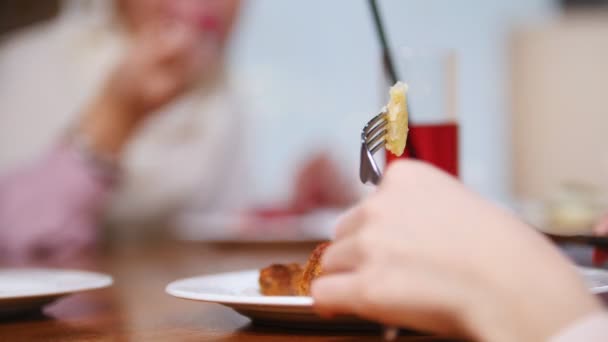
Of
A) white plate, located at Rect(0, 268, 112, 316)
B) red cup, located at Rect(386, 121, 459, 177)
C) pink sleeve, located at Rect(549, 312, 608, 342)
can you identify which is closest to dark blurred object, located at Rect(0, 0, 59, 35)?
white plate, located at Rect(0, 268, 112, 316)

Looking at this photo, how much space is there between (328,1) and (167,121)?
1.17 metres

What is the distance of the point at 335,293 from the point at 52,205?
2271mm

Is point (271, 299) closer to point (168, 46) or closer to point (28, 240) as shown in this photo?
point (28, 240)

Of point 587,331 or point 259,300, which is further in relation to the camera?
point 259,300

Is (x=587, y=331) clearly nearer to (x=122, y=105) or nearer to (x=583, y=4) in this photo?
(x=122, y=105)

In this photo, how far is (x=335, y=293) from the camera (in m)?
0.63

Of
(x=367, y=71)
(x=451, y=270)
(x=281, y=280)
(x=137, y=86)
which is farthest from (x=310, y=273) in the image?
(x=367, y=71)

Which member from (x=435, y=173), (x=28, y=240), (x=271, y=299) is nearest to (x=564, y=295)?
(x=435, y=173)

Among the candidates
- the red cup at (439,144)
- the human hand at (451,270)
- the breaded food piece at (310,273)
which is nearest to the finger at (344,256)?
the human hand at (451,270)

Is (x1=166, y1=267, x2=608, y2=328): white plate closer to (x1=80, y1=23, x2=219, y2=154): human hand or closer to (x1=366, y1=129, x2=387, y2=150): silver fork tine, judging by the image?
(x1=366, y1=129, x2=387, y2=150): silver fork tine

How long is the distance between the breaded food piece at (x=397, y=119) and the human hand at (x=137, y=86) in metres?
2.32

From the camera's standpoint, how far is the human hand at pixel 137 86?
3.07 meters

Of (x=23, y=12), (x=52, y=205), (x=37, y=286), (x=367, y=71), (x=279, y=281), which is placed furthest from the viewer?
(x=367, y=71)

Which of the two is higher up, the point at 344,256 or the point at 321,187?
the point at 321,187
